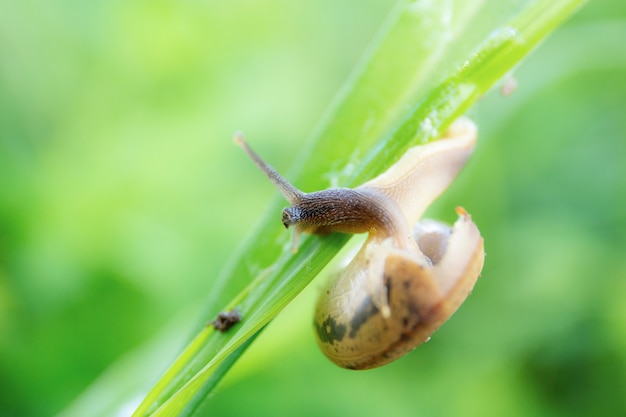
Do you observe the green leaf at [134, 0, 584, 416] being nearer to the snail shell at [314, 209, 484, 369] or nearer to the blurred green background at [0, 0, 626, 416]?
the snail shell at [314, 209, 484, 369]

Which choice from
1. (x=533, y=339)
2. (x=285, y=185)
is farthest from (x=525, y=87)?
(x=285, y=185)

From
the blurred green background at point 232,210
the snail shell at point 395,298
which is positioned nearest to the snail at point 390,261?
the snail shell at point 395,298

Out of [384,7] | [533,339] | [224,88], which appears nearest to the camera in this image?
[533,339]

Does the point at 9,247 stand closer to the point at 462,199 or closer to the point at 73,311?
the point at 73,311

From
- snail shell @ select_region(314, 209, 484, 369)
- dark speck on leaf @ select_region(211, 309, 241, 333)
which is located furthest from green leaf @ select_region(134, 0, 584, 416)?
snail shell @ select_region(314, 209, 484, 369)

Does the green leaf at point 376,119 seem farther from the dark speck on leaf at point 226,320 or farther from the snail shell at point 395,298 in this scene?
the snail shell at point 395,298

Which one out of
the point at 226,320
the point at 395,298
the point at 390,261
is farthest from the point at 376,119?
the point at 226,320

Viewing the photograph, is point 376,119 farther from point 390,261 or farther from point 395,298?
point 395,298
